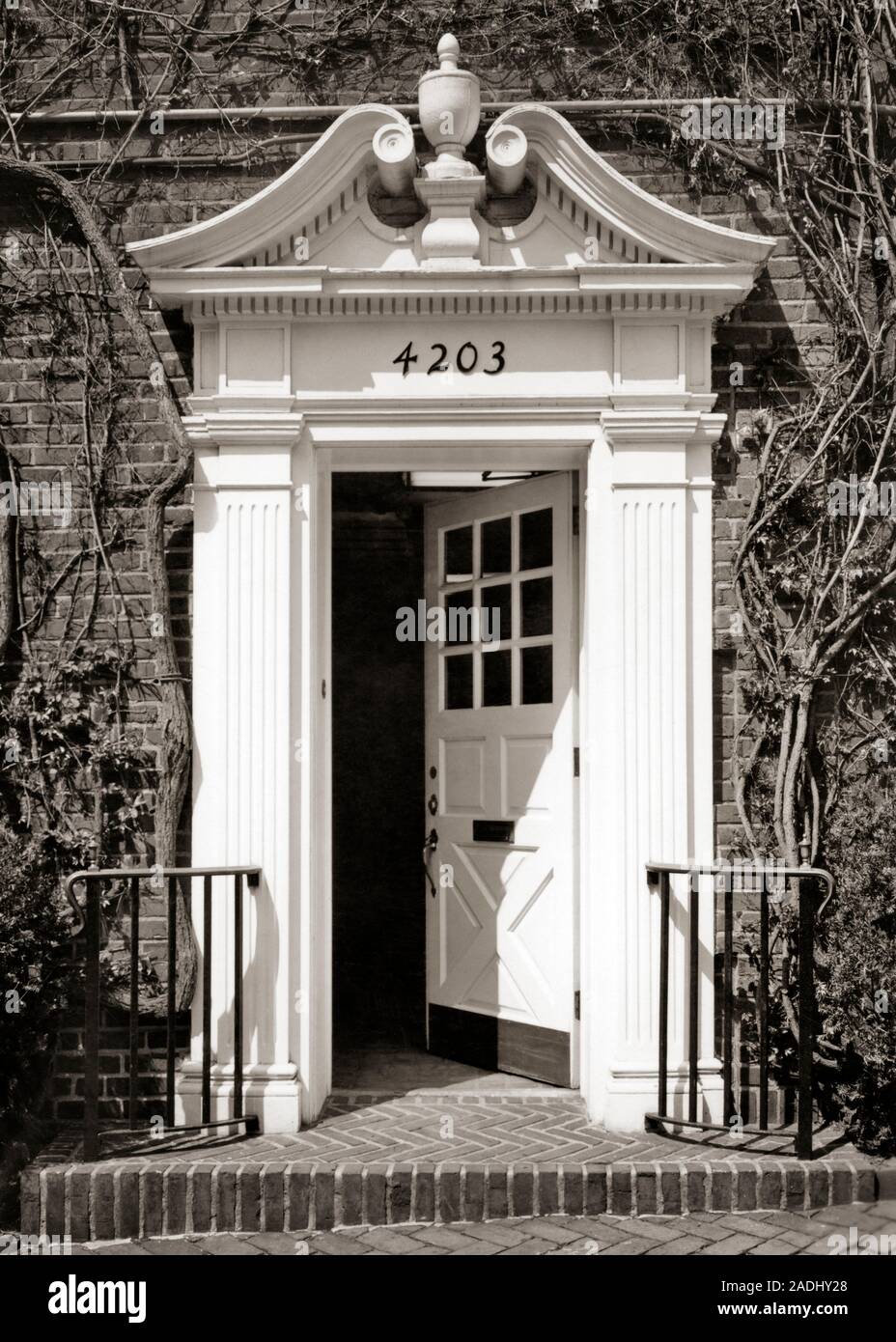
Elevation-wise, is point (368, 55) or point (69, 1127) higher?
point (368, 55)

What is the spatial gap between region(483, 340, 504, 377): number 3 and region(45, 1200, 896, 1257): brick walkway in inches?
118

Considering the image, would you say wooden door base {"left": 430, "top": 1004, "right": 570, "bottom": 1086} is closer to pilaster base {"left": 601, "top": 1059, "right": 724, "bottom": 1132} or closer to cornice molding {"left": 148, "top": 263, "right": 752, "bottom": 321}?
pilaster base {"left": 601, "top": 1059, "right": 724, "bottom": 1132}

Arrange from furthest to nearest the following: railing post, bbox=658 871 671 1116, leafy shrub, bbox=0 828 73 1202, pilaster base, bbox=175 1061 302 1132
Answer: pilaster base, bbox=175 1061 302 1132 < railing post, bbox=658 871 671 1116 < leafy shrub, bbox=0 828 73 1202

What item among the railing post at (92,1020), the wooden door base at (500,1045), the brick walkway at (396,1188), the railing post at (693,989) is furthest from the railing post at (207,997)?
the railing post at (693,989)

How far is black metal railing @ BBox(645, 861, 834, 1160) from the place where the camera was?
4098mm

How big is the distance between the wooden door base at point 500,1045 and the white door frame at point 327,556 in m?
0.12

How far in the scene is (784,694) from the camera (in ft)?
15.3

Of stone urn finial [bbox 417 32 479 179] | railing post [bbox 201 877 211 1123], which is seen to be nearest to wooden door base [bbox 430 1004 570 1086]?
railing post [bbox 201 877 211 1123]

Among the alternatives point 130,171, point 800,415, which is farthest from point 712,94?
point 130,171

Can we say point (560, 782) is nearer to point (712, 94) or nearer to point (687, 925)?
point (687, 925)

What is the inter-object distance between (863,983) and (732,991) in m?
0.45

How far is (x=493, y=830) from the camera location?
543cm

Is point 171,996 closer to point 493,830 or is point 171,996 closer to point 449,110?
point 493,830

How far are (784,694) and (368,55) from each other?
301 centimetres
